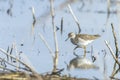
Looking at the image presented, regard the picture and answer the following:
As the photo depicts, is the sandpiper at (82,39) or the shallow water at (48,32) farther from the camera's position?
the sandpiper at (82,39)

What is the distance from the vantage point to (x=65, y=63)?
6.32 meters

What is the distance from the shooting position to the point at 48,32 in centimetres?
917

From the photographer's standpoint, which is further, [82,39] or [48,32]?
[48,32]

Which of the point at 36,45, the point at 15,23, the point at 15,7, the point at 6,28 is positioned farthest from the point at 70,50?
the point at 15,7

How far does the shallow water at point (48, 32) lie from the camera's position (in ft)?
20.1

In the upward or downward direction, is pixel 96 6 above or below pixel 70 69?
above

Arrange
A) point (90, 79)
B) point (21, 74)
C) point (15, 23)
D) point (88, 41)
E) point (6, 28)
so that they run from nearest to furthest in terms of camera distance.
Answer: point (21, 74) < point (90, 79) < point (88, 41) < point (6, 28) < point (15, 23)

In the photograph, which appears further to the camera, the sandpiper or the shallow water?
the sandpiper

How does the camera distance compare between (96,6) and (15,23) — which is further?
(96,6)

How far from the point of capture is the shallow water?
20.1 feet

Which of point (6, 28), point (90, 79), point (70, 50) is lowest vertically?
point (90, 79)

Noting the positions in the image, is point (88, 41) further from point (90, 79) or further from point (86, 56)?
point (90, 79)

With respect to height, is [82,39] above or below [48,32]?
below

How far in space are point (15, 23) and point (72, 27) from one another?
129 cm
